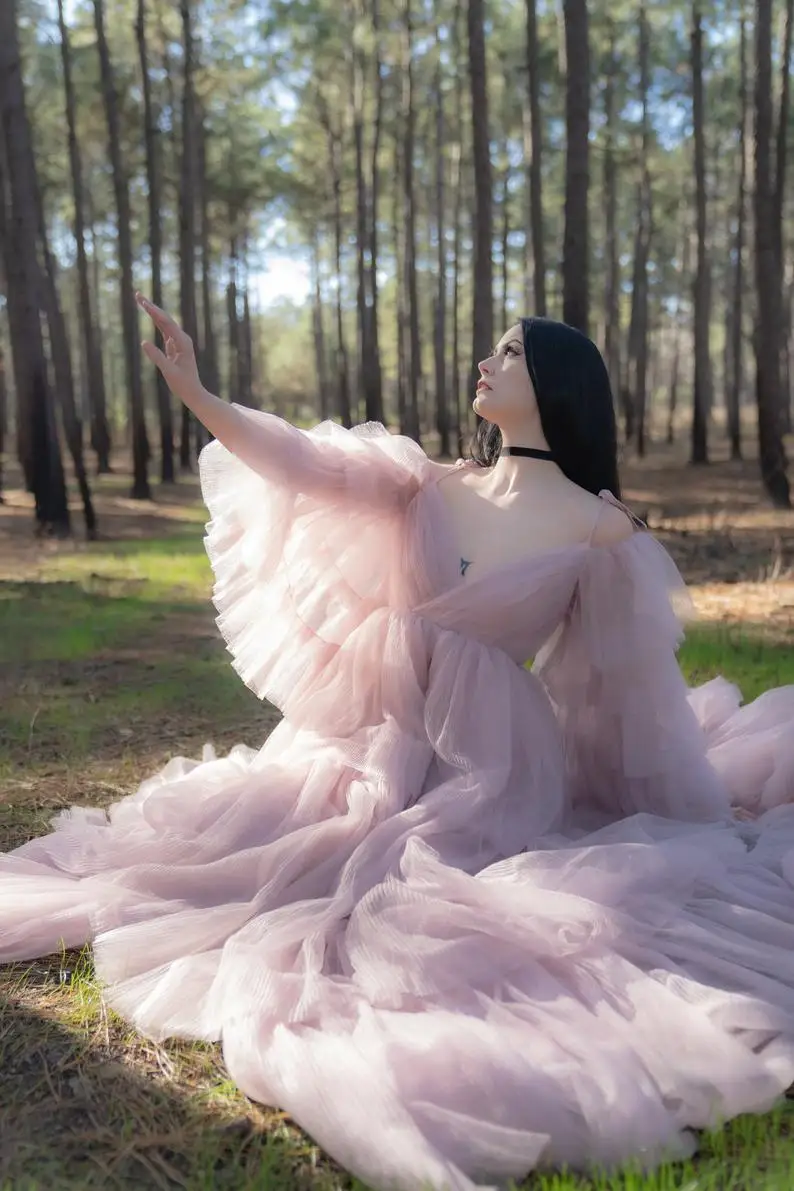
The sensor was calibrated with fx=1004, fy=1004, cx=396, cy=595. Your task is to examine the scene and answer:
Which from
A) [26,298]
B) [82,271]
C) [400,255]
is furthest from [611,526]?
[400,255]

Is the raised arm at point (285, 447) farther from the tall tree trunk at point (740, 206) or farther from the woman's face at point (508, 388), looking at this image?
the tall tree trunk at point (740, 206)

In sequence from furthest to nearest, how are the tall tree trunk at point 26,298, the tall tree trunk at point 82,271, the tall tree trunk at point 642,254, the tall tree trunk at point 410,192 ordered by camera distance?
the tall tree trunk at point 642,254, the tall tree trunk at point 410,192, the tall tree trunk at point 82,271, the tall tree trunk at point 26,298

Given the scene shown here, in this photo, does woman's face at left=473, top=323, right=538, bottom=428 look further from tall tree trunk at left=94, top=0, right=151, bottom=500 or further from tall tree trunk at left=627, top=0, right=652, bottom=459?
tall tree trunk at left=627, top=0, right=652, bottom=459

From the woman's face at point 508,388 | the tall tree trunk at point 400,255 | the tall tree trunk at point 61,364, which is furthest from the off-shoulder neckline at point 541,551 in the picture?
the tall tree trunk at point 400,255

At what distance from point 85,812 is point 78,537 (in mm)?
8473

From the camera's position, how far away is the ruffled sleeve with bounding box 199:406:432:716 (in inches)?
118

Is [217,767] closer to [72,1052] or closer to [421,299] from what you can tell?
[72,1052]

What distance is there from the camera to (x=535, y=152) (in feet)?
47.1

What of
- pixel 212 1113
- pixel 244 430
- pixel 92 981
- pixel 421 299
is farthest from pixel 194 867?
pixel 421 299

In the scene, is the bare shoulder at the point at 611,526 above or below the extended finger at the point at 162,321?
below

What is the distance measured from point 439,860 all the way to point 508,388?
4.45 ft

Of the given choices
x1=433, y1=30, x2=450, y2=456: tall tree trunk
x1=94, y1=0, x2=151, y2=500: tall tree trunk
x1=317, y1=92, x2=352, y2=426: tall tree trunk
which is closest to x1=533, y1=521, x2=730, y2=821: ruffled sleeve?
x1=94, y1=0, x2=151, y2=500: tall tree trunk

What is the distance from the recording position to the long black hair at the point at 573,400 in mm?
2893

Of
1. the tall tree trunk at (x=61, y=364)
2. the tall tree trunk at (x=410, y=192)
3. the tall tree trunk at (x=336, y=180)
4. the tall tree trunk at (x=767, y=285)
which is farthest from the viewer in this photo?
the tall tree trunk at (x=336, y=180)
